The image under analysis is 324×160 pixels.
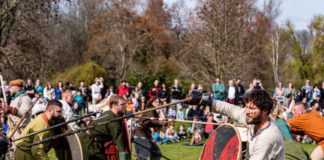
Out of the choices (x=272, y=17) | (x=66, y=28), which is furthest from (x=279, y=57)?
(x=66, y=28)

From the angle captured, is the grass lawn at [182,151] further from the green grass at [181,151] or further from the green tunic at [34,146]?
the green tunic at [34,146]

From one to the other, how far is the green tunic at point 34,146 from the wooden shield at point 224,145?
2.01 m

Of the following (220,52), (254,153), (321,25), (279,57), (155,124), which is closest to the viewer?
(254,153)

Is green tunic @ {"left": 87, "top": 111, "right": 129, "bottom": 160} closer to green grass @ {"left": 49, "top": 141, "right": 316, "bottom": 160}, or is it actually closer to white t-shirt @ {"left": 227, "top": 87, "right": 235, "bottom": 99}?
green grass @ {"left": 49, "top": 141, "right": 316, "bottom": 160}

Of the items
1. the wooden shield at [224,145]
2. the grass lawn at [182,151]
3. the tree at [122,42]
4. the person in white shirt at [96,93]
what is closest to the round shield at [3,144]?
the wooden shield at [224,145]

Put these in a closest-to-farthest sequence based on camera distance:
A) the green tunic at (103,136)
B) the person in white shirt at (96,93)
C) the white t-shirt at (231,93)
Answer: the green tunic at (103,136) < the white t-shirt at (231,93) < the person in white shirt at (96,93)

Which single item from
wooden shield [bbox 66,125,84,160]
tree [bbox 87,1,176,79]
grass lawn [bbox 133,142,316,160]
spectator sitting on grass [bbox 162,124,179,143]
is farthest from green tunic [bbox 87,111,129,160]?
tree [bbox 87,1,176,79]

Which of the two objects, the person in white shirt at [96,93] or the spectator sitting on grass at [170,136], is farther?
the person in white shirt at [96,93]

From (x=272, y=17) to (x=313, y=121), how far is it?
4614 cm

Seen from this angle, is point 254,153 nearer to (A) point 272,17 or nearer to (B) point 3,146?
(B) point 3,146

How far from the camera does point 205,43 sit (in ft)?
91.2

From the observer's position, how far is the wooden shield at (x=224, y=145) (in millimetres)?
5347

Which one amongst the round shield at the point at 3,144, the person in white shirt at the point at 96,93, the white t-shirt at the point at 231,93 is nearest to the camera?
the round shield at the point at 3,144

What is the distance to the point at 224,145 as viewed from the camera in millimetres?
5555
